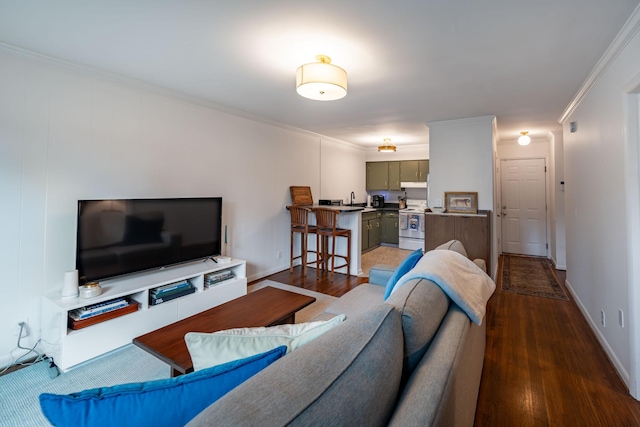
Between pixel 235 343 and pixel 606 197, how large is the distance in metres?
2.95

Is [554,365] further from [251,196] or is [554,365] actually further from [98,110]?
[98,110]

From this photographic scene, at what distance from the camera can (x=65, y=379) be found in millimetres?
2086

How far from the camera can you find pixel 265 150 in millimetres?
4410

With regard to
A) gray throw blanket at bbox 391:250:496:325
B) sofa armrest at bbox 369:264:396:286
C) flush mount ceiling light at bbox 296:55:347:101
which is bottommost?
sofa armrest at bbox 369:264:396:286

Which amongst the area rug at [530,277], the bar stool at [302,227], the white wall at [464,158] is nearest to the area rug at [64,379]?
the bar stool at [302,227]

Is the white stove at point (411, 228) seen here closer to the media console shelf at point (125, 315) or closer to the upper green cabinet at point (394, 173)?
the upper green cabinet at point (394, 173)

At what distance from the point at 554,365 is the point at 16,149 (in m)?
4.45

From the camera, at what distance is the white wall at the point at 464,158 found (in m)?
4.00

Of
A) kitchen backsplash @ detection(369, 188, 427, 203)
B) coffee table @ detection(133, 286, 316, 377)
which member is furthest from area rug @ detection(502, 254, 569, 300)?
→ coffee table @ detection(133, 286, 316, 377)

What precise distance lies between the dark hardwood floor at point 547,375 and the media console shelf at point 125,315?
8.26 feet

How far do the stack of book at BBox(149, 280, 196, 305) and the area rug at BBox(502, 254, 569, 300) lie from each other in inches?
156

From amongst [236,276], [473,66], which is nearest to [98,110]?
[236,276]

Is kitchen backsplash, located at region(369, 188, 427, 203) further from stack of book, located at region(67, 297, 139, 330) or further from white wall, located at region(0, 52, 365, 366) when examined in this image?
stack of book, located at region(67, 297, 139, 330)

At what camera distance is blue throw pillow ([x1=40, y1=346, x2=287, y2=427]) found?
2.01ft
